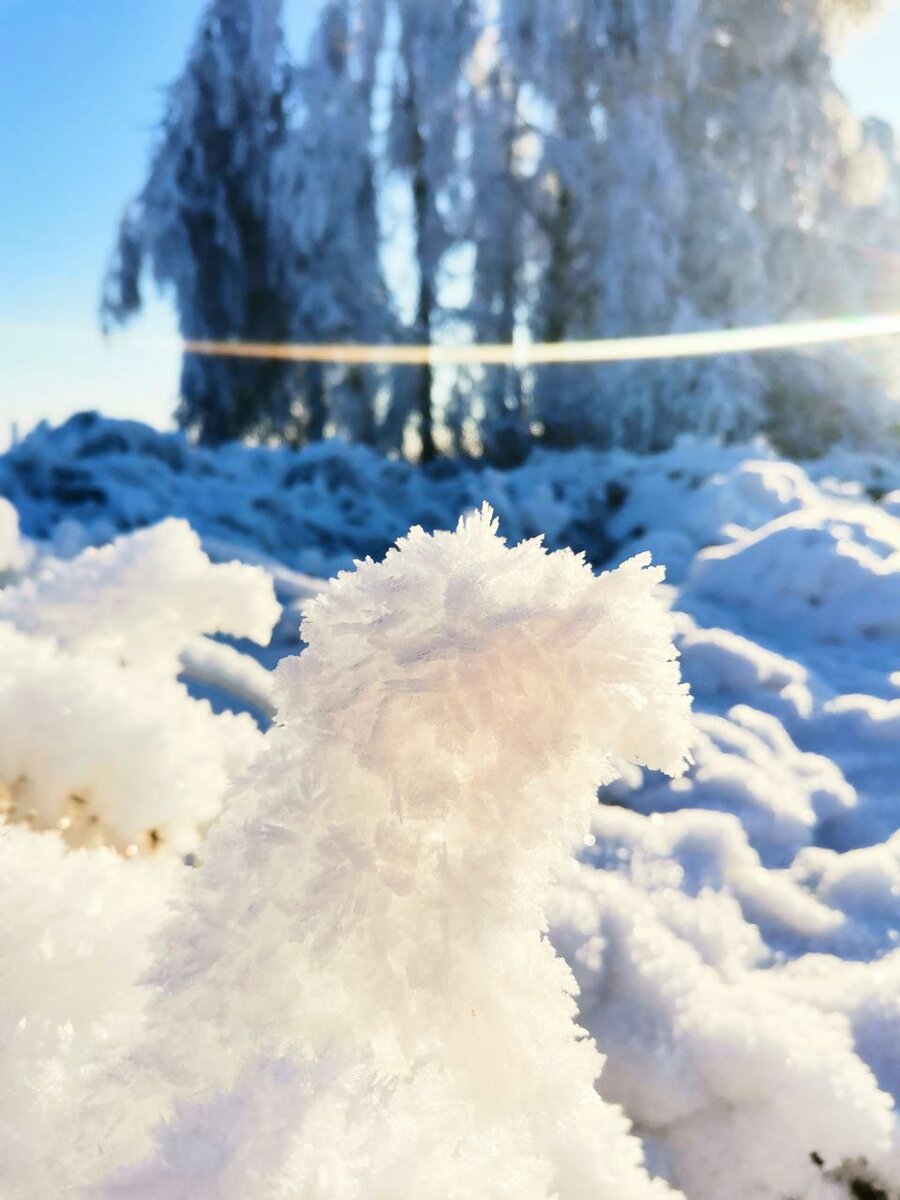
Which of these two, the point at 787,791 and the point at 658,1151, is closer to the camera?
the point at 658,1151

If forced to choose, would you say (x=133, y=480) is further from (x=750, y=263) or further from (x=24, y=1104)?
(x=750, y=263)

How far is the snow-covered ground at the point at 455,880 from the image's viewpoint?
419 millimetres

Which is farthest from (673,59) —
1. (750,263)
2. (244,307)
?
(244,307)

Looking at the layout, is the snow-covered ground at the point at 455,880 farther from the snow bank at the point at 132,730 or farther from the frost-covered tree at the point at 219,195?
the frost-covered tree at the point at 219,195

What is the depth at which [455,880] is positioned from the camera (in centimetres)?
43

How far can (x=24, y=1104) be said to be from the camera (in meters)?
0.46

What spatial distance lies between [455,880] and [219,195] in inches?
224

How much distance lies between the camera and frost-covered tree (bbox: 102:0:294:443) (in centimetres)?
533

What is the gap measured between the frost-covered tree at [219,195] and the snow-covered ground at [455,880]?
147 inches

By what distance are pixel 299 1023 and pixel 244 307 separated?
5517 mm

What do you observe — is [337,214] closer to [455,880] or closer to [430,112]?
[430,112]

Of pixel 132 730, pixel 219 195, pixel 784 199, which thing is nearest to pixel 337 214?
pixel 219 195

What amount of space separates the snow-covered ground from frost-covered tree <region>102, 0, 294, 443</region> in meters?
3.74

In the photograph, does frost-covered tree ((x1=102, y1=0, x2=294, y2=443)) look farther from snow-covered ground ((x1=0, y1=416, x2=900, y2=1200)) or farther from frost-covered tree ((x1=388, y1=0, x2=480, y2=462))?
snow-covered ground ((x1=0, y1=416, x2=900, y2=1200))
